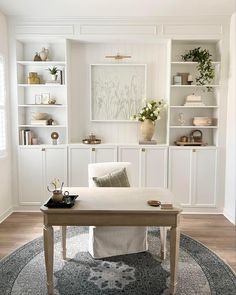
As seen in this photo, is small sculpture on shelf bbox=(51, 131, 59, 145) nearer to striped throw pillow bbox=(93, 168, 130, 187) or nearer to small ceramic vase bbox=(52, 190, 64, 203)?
striped throw pillow bbox=(93, 168, 130, 187)

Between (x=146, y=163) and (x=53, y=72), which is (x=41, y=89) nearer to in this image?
(x=53, y=72)

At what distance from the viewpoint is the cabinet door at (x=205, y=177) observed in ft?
14.9

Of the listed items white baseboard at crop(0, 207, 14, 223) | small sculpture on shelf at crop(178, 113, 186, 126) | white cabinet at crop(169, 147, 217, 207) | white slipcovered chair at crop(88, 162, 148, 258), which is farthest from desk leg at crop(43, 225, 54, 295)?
small sculpture on shelf at crop(178, 113, 186, 126)

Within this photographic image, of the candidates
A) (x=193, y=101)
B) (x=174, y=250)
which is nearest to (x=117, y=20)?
(x=193, y=101)

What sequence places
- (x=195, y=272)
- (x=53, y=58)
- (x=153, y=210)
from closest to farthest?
(x=153, y=210), (x=195, y=272), (x=53, y=58)

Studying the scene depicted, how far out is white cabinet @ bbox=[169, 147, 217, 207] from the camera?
4.55m

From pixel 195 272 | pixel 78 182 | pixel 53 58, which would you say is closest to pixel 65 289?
pixel 195 272

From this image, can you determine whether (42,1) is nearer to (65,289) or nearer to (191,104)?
(191,104)

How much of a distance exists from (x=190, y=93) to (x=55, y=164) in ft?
7.78

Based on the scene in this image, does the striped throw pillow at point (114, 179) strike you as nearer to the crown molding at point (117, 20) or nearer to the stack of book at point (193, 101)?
the stack of book at point (193, 101)

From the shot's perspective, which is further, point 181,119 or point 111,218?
point 181,119

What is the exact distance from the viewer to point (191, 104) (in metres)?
4.55

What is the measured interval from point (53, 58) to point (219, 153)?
2.94 meters

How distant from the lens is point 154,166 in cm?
456
